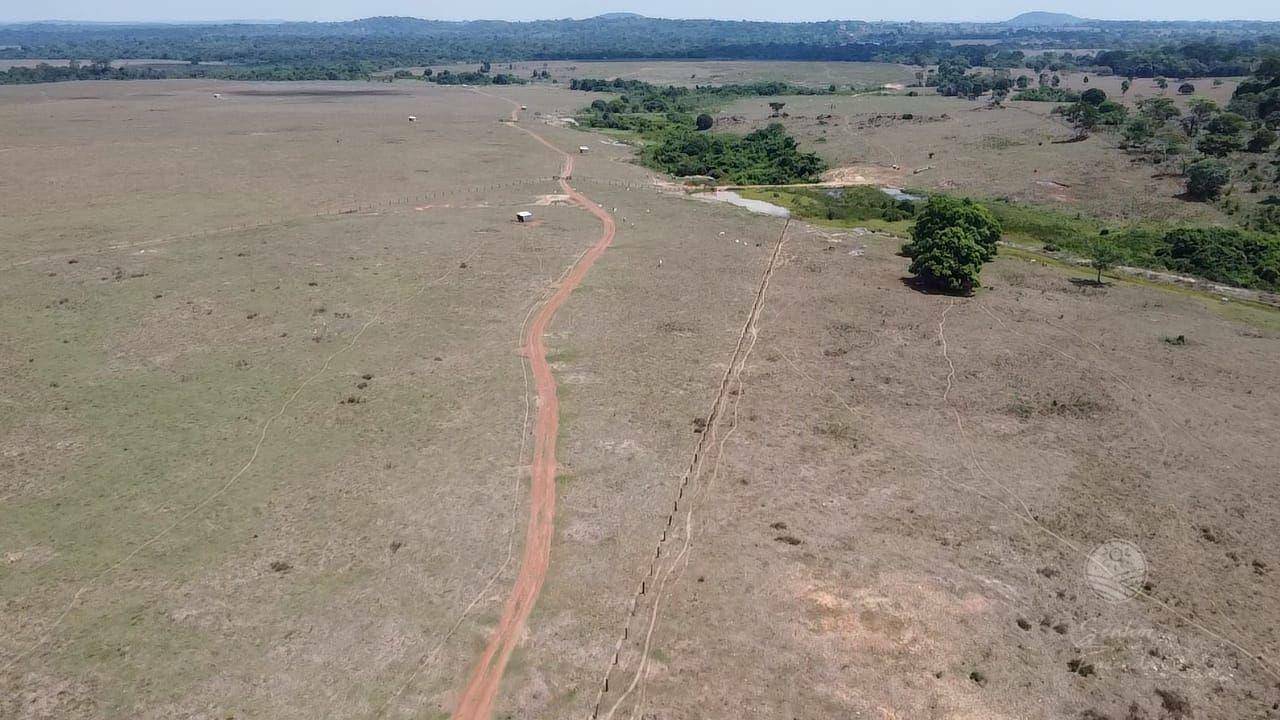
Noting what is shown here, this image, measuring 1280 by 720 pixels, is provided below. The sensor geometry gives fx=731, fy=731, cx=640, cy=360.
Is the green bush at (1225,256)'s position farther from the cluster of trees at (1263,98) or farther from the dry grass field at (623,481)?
the cluster of trees at (1263,98)

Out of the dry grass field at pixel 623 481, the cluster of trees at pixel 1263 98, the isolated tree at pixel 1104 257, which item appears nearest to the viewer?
the dry grass field at pixel 623 481

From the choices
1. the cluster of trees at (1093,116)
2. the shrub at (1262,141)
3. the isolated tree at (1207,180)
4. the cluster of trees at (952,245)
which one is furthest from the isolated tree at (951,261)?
the cluster of trees at (1093,116)

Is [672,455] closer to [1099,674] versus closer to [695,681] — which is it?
[695,681]

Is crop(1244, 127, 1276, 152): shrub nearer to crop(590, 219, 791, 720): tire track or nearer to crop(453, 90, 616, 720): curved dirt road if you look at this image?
crop(590, 219, 791, 720): tire track

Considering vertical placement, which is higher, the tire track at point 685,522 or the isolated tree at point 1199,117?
the isolated tree at point 1199,117

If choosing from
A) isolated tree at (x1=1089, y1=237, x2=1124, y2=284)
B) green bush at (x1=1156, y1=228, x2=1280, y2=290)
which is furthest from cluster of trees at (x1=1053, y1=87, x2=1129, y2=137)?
isolated tree at (x1=1089, y1=237, x2=1124, y2=284)

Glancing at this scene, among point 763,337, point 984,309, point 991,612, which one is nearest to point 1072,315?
point 984,309
